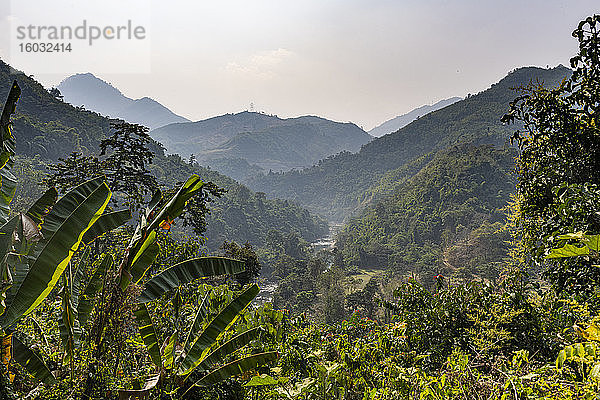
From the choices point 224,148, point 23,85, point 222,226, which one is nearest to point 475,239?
point 222,226

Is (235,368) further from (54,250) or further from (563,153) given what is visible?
(563,153)

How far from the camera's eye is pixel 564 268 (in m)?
2.87

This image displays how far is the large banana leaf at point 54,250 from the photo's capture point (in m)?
1.17

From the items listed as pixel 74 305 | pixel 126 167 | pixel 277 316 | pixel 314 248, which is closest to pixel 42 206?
pixel 74 305

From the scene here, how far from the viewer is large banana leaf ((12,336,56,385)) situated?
1367mm

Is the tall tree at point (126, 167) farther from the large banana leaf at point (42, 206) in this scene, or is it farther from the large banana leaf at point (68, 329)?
the large banana leaf at point (68, 329)

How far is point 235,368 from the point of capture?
172 cm

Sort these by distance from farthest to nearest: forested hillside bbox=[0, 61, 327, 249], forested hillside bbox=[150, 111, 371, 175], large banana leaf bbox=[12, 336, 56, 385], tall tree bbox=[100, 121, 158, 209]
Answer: forested hillside bbox=[150, 111, 371, 175]
forested hillside bbox=[0, 61, 327, 249]
tall tree bbox=[100, 121, 158, 209]
large banana leaf bbox=[12, 336, 56, 385]

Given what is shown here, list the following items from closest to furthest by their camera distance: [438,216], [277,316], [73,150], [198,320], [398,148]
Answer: [198,320], [277,316], [73,150], [438,216], [398,148]

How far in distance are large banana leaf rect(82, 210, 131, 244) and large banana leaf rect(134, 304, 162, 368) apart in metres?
0.43

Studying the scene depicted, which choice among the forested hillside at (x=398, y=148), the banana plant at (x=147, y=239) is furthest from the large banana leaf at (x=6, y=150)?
the forested hillside at (x=398, y=148)

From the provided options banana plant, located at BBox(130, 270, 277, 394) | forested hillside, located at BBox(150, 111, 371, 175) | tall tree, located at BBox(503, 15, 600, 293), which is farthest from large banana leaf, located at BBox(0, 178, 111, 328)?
forested hillside, located at BBox(150, 111, 371, 175)

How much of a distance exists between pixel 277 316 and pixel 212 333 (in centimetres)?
108

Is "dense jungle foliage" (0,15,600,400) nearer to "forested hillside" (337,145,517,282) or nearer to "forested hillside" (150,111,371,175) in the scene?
"forested hillside" (337,145,517,282)
